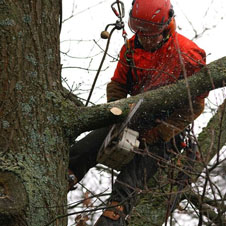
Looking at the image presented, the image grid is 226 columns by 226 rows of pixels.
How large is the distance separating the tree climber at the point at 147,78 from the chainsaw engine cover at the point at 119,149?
0.21 meters

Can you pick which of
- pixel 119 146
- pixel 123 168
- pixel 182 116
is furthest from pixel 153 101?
pixel 123 168

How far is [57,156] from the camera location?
115 inches

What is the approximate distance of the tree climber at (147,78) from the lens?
3691 mm

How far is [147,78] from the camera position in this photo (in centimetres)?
398

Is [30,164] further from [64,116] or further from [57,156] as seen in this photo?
[64,116]

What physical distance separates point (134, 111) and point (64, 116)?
0.43 metres

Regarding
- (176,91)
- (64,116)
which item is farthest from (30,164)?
(176,91)

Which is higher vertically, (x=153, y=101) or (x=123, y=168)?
(x=153, y=101)

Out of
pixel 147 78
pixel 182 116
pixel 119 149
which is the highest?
pixel 147 78

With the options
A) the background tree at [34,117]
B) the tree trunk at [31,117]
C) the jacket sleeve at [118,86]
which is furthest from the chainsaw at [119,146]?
the jacket sleeve at [118,86]

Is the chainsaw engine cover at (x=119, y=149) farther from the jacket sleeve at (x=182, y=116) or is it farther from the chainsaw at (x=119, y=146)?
the jacket sleeve at (x=182, y=116)

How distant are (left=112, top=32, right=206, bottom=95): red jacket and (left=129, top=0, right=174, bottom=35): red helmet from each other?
5.3 inches

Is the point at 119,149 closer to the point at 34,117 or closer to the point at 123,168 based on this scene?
the point at 123,168

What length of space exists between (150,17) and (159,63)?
378mm
